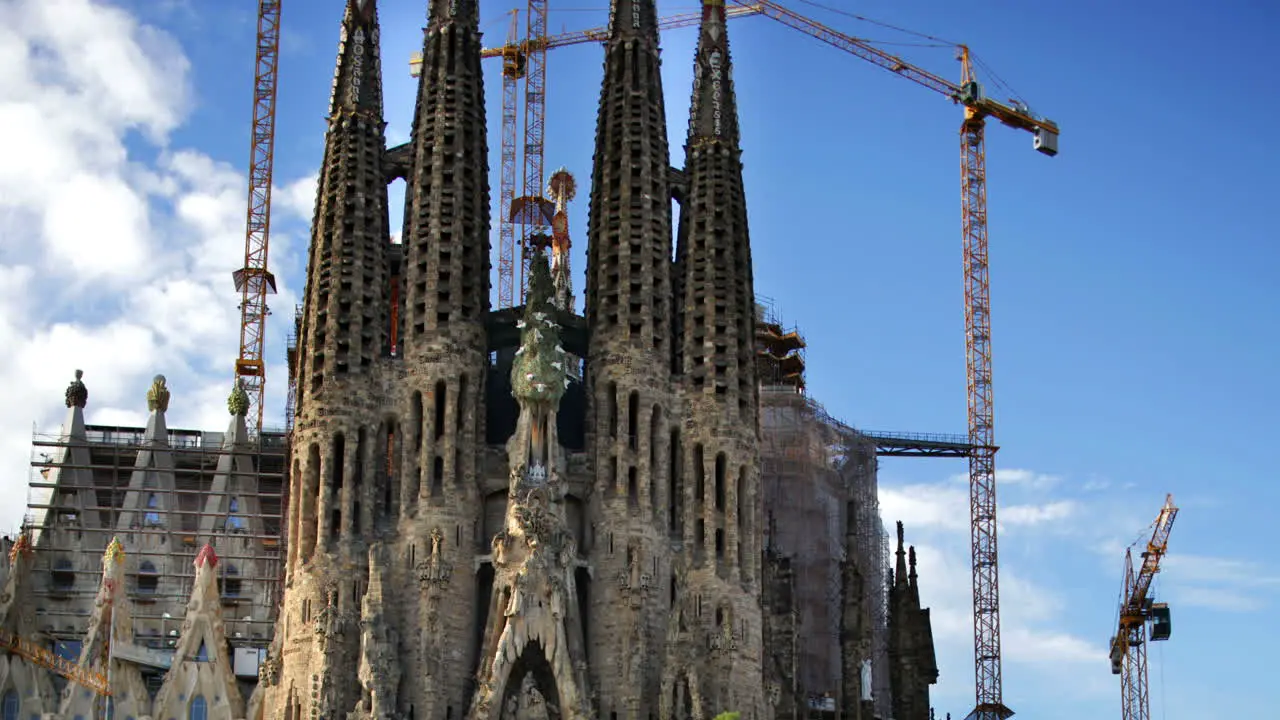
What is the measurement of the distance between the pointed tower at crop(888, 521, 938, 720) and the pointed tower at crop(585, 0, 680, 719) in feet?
57.8

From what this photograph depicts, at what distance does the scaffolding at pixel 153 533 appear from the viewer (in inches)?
3627

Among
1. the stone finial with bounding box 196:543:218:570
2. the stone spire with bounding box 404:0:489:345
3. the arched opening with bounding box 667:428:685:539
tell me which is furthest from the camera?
the stone finial with bounding box 196:543:218:570

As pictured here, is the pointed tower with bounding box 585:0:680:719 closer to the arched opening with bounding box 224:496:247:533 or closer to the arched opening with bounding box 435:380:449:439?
the arched opening with bounding box 435:380:449:439

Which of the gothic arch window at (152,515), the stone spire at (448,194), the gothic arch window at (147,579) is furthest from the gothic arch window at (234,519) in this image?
the stone spire at (448,194)

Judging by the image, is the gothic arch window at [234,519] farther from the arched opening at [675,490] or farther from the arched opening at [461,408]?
the arched opening at [675,490]

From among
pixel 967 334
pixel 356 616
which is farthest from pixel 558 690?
pixel 967 334

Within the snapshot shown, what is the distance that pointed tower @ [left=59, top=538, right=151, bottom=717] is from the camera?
8525cm

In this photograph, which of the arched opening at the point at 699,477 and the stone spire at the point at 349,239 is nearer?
the stone spire at the point at 349,239

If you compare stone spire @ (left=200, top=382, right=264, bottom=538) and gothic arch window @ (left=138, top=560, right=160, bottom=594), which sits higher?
stone spire @ (left=200, top=382, right=264, bottom=538)

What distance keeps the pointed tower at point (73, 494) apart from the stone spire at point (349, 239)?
58.3ft

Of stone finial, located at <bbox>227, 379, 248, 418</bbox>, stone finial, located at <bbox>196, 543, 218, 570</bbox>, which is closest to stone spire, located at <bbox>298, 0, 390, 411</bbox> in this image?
stone finial, located at <bbox>196, 543, 218, 570</bbox>

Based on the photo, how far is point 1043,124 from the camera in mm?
110438

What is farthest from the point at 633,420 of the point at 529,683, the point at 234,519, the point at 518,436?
the point at 234,519

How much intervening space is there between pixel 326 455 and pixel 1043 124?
158 feet
